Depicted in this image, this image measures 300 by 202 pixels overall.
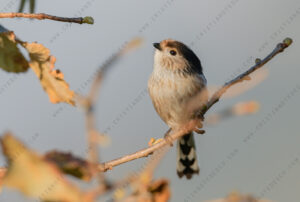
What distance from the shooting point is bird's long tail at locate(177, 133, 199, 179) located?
823cm

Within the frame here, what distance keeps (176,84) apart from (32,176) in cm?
664

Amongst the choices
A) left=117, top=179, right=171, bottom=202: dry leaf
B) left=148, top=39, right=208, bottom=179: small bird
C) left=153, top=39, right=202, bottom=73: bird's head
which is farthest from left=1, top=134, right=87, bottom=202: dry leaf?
left=153, top=39, right=202, bottom=73: bird's head

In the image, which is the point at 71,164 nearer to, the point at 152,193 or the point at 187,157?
the point at 152,193

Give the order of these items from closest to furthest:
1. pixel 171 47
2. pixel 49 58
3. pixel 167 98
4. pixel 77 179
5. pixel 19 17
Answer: pixel 77 179, pixel 19 17, pixel 49 58, pixel 167 98, pixel 171 47

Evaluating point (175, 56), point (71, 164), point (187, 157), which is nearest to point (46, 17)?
point (71, 164)

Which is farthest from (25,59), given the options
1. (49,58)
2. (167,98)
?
(167,98)

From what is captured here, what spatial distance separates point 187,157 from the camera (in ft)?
28.4

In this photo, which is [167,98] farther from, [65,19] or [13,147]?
[13,147]

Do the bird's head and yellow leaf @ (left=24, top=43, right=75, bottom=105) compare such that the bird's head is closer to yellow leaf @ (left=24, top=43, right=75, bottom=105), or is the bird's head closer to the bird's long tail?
the bird's long tail

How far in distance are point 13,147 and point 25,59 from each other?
4.47 feet

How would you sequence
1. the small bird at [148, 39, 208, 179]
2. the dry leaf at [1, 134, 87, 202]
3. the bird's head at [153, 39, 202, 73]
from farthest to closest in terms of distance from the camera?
the bird's head at [153, 39, 202, 73] → the small bird at [148, 39, 208, 179] → the dry leaf at [1, 134, 87, 202]

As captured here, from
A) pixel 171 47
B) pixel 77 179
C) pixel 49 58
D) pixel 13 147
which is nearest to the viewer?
pixel 13 147

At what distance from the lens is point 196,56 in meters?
8.49

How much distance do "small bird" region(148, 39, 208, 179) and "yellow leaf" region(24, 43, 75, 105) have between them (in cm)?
494
